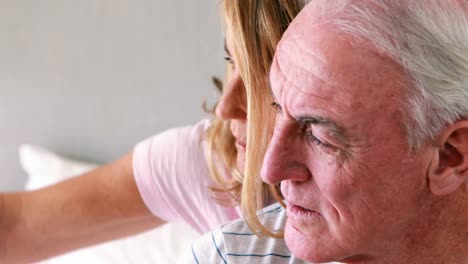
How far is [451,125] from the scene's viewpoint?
2.71ft

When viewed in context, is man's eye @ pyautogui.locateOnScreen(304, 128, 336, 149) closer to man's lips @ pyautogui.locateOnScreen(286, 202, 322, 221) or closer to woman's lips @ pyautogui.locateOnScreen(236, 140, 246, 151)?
man's lips @ pyautogui.locateOnScreen(286, 202, 322, 221)

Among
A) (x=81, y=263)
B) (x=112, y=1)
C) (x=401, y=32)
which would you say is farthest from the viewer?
(x=112, y=1)

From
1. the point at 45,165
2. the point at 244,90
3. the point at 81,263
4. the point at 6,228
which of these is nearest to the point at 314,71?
the point at 244,90

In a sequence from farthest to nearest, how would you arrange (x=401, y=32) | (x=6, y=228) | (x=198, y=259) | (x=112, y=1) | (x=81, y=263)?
(x=112, y=1) → (x=81, y=263) → (x=6, y=228) → (x=198, y=259) → (x=401, y=32)

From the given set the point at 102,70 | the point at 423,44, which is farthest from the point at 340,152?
the point at 102,70

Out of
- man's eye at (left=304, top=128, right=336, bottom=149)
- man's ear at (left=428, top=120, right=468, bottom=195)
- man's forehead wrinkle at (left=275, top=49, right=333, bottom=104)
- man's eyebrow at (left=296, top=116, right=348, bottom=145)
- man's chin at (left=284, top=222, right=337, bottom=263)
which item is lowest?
man's chin at (left=284, top=222, right=337, bottom=263)

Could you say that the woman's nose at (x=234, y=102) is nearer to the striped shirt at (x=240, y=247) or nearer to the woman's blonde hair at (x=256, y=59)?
the woman's blonde hair at (x=256, y=59)

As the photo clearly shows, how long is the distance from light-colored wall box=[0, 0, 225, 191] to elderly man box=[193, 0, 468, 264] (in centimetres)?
111

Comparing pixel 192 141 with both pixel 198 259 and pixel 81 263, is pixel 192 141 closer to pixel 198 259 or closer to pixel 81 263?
pixel 198 259

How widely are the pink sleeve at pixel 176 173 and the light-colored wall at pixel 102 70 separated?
0.64 m

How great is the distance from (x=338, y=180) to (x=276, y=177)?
0.23 feet

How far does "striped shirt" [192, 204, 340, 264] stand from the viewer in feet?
3.45

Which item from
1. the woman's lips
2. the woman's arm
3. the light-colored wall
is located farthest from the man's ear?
the light-colored wall

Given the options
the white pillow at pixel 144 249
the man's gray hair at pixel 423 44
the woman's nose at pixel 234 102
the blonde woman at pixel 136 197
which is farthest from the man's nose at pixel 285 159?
the white pillow at pixel 144 249
